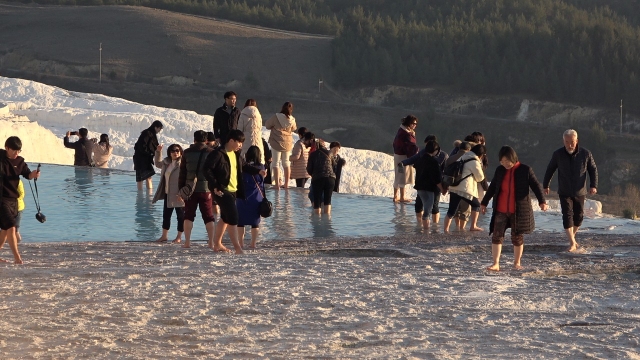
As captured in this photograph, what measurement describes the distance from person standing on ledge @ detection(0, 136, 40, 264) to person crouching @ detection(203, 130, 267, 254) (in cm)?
157

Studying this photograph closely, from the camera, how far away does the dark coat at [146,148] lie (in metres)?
14.8

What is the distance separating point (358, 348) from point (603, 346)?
5.03 feet

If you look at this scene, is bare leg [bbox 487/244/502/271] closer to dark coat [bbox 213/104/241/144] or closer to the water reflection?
the water reflection

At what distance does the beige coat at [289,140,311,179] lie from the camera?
15.9 meters

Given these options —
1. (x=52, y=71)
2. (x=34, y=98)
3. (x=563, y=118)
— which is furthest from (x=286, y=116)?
(x=52, y=71)

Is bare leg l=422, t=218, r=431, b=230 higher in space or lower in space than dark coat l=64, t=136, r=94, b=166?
lower

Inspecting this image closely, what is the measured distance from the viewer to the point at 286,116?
15.0 m

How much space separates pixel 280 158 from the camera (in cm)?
1609

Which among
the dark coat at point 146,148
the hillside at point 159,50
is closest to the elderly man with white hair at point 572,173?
the dark coat at point 146,148

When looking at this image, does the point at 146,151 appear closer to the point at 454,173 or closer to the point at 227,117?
the point at 227,117

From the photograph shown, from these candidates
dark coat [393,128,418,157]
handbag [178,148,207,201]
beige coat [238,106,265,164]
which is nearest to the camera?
handbag [178,148,207,201]

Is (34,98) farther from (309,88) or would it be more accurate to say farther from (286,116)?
(309,88)

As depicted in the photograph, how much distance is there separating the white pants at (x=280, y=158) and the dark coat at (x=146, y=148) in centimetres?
177

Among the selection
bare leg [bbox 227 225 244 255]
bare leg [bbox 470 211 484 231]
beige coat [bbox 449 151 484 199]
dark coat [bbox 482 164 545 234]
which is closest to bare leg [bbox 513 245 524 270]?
dark coat [bbox 482 164 545 234]
